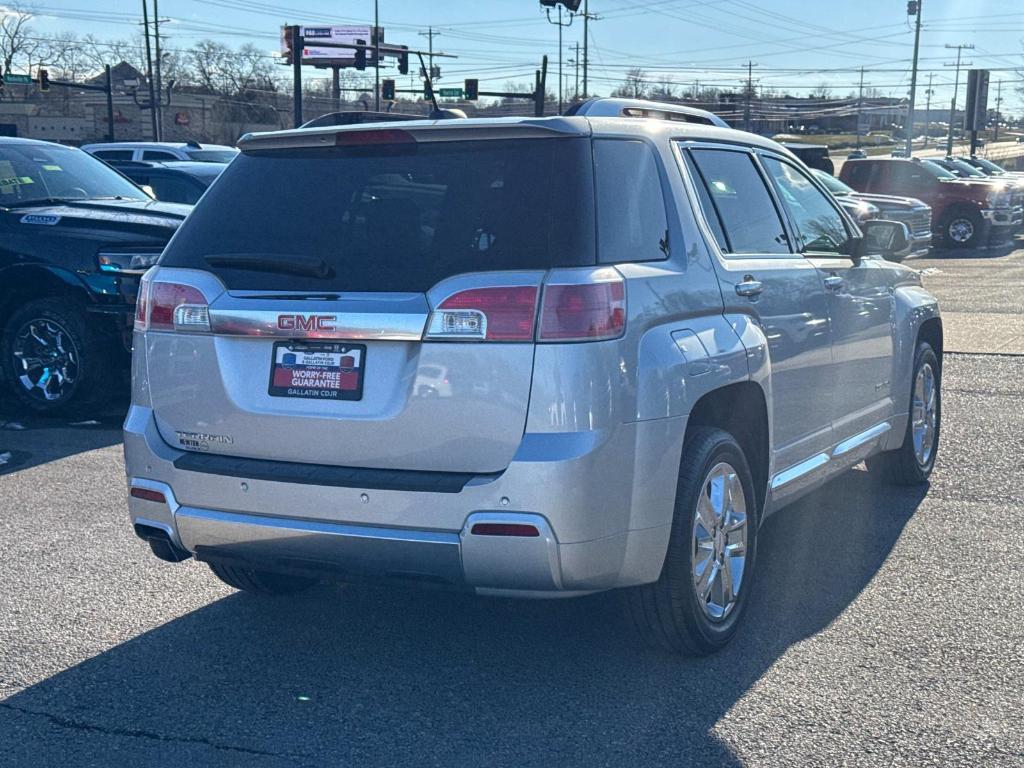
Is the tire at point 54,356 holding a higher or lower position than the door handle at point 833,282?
lower

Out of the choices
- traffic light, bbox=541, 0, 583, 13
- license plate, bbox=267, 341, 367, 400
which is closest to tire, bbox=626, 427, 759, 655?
license plate, bbox=267, 341, 367, 400

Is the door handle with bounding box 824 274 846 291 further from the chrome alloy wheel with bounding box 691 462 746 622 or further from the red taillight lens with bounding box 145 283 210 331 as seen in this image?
the red taillight lens with bounding box 145 283 210 331

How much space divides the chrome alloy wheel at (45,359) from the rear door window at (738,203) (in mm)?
5493

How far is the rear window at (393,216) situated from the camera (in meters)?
3.88

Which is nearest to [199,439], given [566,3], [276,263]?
[276,263]

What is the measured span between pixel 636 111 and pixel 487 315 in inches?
60.7

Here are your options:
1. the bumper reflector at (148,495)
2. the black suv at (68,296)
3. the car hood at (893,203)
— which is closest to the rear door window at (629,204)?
the bumper reflector at (148,495)

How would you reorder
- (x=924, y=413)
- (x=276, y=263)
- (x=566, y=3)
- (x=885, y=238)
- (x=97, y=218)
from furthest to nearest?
(x=566, y=3), (x=97, y=218), (x=924, y=413), (x=885, y=238), (x=276, y=263)

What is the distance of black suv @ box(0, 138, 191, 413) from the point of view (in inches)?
346

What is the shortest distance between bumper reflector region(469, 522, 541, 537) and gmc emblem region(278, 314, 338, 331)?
2.56 feet

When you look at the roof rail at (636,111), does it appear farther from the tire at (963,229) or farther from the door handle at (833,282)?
the tire at (963,229)

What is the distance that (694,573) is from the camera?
4328 mm

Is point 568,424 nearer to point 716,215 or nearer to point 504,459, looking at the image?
point 504,459

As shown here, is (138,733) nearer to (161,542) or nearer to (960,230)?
Answer: (161,542)
